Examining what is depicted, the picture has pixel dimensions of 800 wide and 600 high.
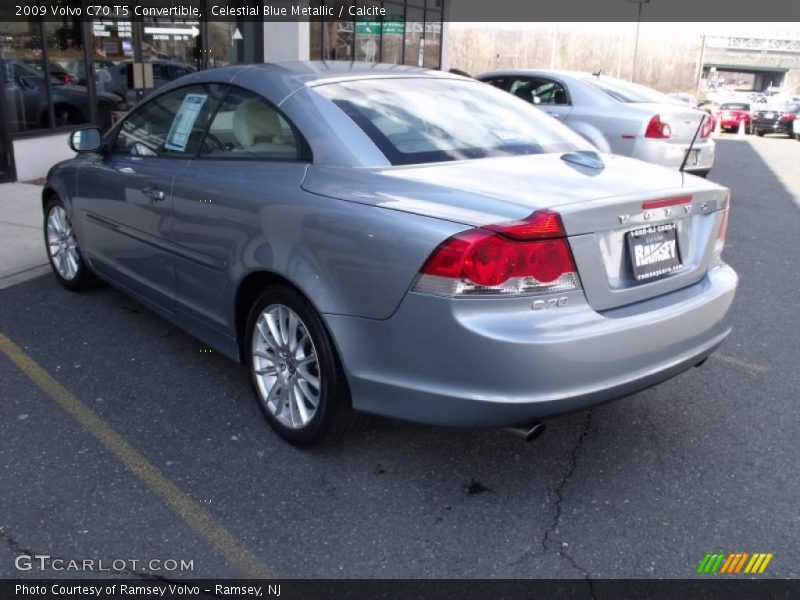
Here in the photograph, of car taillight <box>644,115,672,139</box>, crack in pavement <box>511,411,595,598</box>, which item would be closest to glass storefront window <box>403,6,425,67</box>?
car taillight <box>644,115,672,139</box>

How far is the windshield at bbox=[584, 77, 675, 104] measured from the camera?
9.40m

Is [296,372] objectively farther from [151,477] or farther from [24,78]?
[24,78]

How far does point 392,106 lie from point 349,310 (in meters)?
Answer: 1.09

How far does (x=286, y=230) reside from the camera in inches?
123

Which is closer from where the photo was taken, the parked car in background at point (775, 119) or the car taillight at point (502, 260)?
the car taillight at point (502, 260)

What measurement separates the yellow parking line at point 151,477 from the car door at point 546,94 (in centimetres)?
713

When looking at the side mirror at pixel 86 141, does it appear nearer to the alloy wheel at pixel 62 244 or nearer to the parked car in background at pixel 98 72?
the alloy wheel at pixel 62 244

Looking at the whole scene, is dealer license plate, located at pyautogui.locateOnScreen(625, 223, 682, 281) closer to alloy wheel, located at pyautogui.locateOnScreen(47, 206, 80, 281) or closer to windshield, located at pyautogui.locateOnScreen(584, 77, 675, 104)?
alloy wheel, located at pyautogui.locateOnScreen(47, 206, 80, 281)

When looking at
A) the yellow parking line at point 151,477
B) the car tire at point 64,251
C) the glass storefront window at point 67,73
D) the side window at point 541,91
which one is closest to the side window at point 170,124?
the car tire at point 64,251

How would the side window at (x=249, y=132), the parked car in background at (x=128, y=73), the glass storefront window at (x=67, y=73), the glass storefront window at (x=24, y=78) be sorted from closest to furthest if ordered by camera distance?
the side window at (x=249, y=132), the glass storefront window at (x=24, y=78), the glass storefront window at (x=67, y=73), the parked car in background at (x=128, y=73)

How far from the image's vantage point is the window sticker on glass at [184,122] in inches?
156

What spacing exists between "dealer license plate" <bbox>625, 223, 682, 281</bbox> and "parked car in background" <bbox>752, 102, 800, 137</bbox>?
99.5ft

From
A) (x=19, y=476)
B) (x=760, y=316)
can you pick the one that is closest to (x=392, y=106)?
(x=19, y=476)
